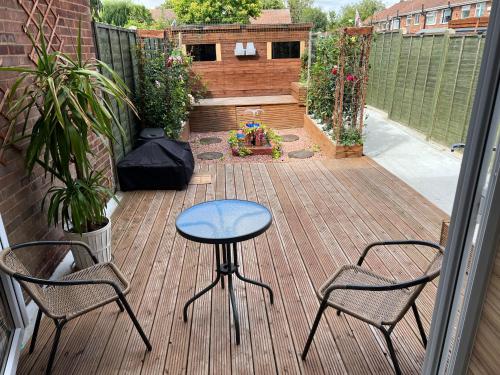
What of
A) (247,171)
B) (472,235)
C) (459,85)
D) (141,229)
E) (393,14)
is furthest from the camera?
(393,14)

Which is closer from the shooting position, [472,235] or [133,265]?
[472,235]

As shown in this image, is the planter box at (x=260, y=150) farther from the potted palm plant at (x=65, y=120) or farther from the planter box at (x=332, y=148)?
the potted palm plant at (x=65, y=120)

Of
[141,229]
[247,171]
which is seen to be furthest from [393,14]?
[141,229]

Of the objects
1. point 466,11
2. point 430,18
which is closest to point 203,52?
point 466,11

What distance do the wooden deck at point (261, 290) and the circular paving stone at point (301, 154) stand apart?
53.3 inches

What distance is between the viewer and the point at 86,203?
2.36 m

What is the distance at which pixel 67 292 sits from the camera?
1896 millimetres

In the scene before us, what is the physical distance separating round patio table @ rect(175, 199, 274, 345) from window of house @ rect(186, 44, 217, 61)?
741 cm

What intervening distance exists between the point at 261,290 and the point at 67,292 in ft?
3.91

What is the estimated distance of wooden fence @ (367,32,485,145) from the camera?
5145mm

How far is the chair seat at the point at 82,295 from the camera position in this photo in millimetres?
1738

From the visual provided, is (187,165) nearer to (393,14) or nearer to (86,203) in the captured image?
(86,203)

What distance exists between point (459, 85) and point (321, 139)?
218cm

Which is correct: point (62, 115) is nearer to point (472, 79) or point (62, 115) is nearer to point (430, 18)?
point (472, 79)
